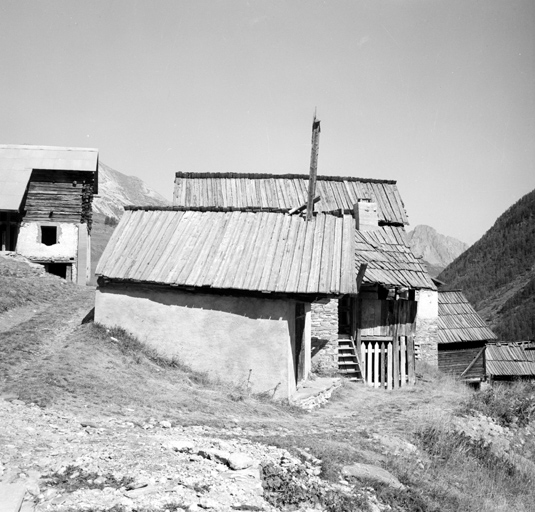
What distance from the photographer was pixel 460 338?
2455 cm

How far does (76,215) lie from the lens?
2914 cm

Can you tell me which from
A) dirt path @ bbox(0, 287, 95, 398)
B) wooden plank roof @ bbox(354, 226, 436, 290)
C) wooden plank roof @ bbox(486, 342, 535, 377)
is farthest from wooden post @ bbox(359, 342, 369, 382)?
wooden plank roof @ bbox(486, 342, 535, 377)

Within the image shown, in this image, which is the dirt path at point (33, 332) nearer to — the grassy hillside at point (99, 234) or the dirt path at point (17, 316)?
the dirt path at point (17, 316)

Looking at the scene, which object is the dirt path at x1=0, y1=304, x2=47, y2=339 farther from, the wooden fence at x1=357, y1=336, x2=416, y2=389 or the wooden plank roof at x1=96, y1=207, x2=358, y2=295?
the wooden fence at x1=357, y1=336, x2=416, y2=389

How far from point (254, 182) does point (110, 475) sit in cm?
1895

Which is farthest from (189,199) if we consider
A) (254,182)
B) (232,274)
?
(232,274)

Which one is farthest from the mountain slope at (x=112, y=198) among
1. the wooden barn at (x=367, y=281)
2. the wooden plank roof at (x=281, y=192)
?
the wooden barn at (x=367, y=281)

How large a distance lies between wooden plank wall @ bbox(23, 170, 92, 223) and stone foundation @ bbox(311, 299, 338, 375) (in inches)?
618

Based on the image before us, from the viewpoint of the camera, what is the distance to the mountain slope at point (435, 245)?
14562cm

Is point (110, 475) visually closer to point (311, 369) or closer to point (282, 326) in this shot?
point (282, 326)

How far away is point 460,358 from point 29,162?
73.7 feet

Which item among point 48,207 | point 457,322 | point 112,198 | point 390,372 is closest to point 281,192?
point 390,372

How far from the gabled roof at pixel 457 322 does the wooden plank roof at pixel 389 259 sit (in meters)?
3.85

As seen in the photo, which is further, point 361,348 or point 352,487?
point 361,348
